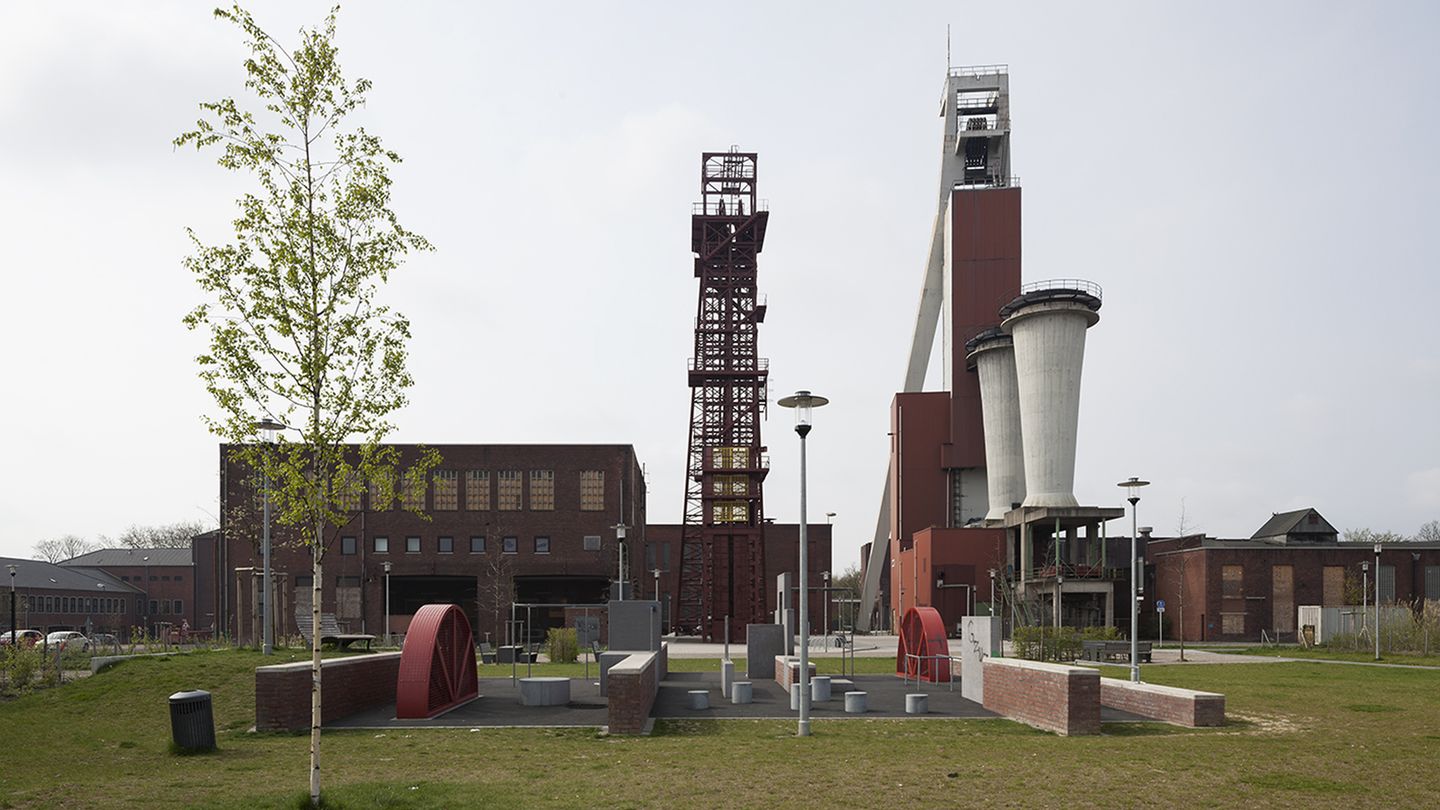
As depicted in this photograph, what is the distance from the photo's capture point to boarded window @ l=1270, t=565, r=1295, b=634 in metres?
64.3

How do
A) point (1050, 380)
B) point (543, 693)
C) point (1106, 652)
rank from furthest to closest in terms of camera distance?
point (1050, 380) → point (1106, 652) → point (543, 693)

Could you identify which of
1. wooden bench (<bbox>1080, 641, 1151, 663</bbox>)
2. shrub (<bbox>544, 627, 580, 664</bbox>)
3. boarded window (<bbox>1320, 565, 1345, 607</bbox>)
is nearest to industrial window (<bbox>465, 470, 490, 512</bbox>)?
shrub (<bbox>544, 627, 580, 664</bbox>)

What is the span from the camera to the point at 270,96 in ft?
38.2

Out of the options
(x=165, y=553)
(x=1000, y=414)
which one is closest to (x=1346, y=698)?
(x=1000, y=414)

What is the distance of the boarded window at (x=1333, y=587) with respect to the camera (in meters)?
64.2

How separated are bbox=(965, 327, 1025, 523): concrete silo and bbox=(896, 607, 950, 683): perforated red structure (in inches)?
1527

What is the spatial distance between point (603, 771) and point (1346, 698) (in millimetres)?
18592

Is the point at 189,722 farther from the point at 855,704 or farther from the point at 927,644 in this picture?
the point at 927,644

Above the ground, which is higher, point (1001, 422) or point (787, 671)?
point (1001, 422)

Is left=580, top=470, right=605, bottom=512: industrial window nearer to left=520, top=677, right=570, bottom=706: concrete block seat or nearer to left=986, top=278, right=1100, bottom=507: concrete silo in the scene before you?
left=986, top=278, right=1100, bottom=507: concrete silo

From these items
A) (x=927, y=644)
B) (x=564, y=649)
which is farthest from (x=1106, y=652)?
(x=564, y=649)

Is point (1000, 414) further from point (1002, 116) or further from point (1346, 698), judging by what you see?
point (1346, 698)

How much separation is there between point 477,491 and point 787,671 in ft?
151

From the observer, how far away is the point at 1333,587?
64562 millimetres
